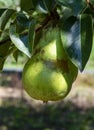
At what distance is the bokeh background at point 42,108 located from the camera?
5.82m

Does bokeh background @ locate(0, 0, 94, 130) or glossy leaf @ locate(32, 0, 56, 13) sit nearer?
glossy leaf @ locate(32, 0, 56, 13)

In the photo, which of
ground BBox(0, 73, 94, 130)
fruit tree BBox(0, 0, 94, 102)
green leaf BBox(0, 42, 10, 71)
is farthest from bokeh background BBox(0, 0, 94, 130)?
fruit tree BBox(0, 0, 94, 102)

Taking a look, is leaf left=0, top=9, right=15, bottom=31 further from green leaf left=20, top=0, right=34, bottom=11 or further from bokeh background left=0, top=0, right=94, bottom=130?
bokeh background left=0, top=0, right=94, bottom=130

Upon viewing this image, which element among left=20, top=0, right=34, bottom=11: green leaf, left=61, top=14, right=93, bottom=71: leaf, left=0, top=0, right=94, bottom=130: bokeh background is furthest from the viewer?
left=0, top=0, right=94, bottom=130: bokeh background

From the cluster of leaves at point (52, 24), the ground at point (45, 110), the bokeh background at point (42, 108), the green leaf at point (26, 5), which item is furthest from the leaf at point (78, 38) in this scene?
the bokeh background at point (42, 108)

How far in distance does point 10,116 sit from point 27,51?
Result: 17.5 feet

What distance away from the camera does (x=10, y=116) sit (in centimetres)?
613

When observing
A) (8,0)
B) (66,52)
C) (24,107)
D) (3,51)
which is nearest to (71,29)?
(66,52)

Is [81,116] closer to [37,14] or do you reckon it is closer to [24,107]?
[24,107]

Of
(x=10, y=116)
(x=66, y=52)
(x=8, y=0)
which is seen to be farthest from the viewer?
(x=10, y=116)

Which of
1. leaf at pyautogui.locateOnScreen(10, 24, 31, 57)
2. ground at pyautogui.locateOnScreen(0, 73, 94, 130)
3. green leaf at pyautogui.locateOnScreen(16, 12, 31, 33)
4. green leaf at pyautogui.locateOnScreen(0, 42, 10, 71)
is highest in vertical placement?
leaf at pyautogui.locateOnScreen(10, 24, 31, 57)

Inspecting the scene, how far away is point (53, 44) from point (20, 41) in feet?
0.21

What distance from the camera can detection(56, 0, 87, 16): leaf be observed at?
0.89 metres

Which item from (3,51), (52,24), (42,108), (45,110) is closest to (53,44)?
(52,24)
